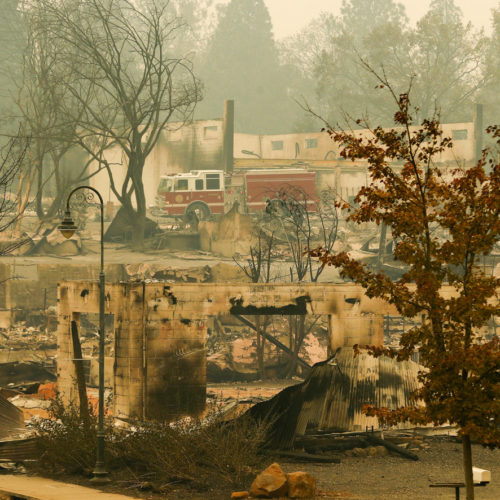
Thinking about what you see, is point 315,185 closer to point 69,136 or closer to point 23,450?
point 69,136

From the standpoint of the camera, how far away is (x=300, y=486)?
1599cm

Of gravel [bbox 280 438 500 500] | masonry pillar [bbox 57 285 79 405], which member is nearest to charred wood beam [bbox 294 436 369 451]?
gravel [bbox 280 438 500 500]

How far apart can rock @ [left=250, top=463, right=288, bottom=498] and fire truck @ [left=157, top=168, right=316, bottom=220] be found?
1435 inches

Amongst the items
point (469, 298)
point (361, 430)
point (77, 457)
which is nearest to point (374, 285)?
point (469, 298)

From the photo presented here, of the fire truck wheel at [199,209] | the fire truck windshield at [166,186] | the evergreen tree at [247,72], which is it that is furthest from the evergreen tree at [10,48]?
the fire truck wheel at [199,209]

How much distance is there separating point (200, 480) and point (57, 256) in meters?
36.0

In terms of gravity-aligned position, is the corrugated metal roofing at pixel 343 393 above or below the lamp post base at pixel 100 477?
above

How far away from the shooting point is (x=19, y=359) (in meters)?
39.2

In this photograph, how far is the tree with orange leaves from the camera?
39.3 ft

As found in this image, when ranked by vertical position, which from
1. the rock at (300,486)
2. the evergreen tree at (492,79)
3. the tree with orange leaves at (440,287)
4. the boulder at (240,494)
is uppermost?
the evergreen tree at (492,79)

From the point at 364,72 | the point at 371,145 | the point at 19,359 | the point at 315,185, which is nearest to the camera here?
the point at 371,145

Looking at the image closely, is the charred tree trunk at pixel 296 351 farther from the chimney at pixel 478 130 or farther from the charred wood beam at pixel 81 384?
the chimney at pixel 478 130

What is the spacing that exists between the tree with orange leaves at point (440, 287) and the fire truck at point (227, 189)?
38.8 m

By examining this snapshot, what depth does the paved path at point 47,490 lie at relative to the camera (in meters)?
15.3
